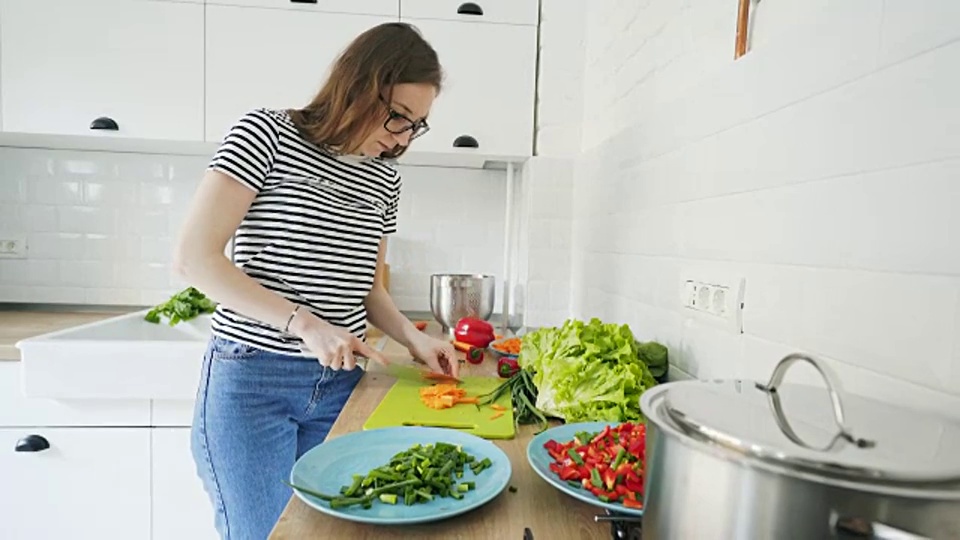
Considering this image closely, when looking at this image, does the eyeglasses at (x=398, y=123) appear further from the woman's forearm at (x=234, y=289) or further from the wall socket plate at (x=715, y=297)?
the wall socket plate at (x=715, y=297)

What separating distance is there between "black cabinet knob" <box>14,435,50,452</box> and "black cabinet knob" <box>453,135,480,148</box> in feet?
4.64

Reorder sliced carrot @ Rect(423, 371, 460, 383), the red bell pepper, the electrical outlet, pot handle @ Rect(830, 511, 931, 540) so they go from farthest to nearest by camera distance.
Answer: the electrical outlet → the red bell pepper → sliced carrot @ Rect(423, 371, 460, 383) → pot handle @ Rect(830, 511, 931, 540)

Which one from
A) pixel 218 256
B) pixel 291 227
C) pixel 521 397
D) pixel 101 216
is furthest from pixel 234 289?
pixel 101 216

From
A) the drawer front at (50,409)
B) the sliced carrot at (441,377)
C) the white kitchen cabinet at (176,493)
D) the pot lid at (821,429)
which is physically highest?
the pot lid at (821,429)

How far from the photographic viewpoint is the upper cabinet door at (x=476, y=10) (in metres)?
1.72

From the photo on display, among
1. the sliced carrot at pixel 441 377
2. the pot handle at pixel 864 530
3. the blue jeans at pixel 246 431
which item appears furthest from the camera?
the sliced carrot at pixel 441 377

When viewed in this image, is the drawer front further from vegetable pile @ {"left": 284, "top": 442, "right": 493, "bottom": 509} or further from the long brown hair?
vegetable pile @ {"left": 284, "top": 442, "right": 493, "bottom": 509}

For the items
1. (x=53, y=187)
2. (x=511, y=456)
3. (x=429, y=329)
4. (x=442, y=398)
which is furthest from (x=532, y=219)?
(x=53, y=187)

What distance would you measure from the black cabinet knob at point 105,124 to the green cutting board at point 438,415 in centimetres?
131

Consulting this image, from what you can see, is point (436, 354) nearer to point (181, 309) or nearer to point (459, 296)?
point (459, 296)

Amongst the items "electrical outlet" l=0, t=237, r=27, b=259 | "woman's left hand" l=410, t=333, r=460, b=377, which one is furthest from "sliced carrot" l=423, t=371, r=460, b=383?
"electrical outlet" l=0, t=237, r=27, b=259

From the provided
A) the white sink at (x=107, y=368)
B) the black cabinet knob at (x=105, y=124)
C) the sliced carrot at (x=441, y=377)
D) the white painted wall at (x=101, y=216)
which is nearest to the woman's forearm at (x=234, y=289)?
the sliced carrot at (x=441, y=377)

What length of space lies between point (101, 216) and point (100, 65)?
58 cm

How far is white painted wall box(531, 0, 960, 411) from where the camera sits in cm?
52
